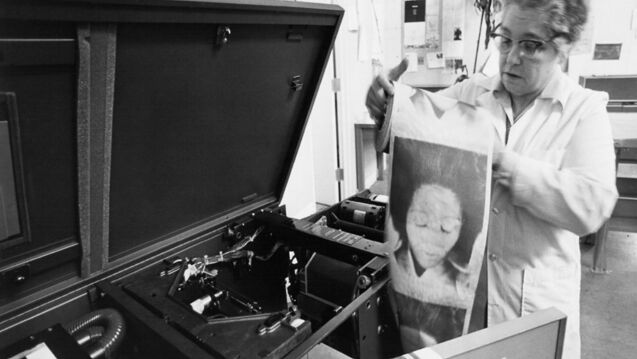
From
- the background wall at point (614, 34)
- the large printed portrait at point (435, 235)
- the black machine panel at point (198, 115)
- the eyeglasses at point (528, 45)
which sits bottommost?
the large printed portrait at point (435, 235)

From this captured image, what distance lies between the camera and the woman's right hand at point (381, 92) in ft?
3.14

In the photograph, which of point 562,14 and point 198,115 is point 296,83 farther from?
point 562,14

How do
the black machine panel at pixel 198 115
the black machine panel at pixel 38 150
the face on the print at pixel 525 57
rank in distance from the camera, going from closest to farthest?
the black machine panel at pixel 38 150 < the black machine panel at pixel 198 115 < the face on the print at pixel 525 57

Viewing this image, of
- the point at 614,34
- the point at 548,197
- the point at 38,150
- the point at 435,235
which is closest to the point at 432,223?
the point at 435,235

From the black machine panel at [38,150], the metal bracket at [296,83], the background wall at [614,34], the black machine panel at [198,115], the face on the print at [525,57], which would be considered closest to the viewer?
the black machine panel at [38,150]

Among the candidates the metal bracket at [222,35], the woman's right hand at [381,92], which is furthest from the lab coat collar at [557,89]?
the metal bracket at [222,35]

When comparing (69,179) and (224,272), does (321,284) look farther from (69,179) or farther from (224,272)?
(69,179)

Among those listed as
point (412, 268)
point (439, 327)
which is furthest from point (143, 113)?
point (439, 327)

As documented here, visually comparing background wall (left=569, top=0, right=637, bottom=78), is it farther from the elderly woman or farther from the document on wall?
the document on wall

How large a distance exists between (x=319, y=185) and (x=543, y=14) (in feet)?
10.4

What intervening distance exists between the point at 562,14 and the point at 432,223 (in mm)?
515

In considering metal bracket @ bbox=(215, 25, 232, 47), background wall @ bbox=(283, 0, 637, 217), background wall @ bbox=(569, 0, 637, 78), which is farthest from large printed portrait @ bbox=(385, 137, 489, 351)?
background wall @ bbox=(569, 0, 637, 78)

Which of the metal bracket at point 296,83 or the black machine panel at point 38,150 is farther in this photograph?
the metal bracket at point 296,83

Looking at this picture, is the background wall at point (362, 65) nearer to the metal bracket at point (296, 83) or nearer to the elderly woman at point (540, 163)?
the metal bracket at point (296, 83)
